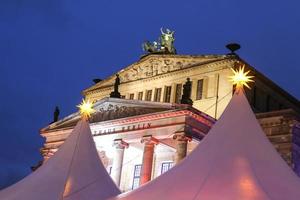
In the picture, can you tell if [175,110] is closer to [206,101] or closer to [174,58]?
[206,101]

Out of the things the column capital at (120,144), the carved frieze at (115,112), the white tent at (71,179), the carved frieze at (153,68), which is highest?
the carved frieze at (153,68)

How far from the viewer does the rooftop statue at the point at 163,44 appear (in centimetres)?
3708

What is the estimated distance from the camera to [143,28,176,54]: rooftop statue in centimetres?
3708

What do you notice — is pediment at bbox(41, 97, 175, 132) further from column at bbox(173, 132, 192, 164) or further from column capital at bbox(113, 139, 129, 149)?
column at bbox(173, 132, 192, 164)

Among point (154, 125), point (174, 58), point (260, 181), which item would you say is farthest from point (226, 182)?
point (174, 58)

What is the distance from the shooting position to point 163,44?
122 feet

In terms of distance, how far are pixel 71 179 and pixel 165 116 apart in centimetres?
1198

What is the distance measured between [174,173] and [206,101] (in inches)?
769

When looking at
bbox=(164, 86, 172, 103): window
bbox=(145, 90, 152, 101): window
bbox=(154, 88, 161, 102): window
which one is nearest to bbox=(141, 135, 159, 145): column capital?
bbox=(164, 86, 172, 103): window

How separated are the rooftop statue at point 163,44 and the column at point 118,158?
10.1m

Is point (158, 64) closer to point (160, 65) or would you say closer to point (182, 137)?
point (160, 65)

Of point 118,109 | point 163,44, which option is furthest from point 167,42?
point 118,109

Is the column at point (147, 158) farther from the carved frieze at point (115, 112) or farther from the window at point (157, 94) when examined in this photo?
the window at point (157, 94)

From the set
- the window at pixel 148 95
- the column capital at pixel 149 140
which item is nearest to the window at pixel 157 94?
the window at pixel 148 95
